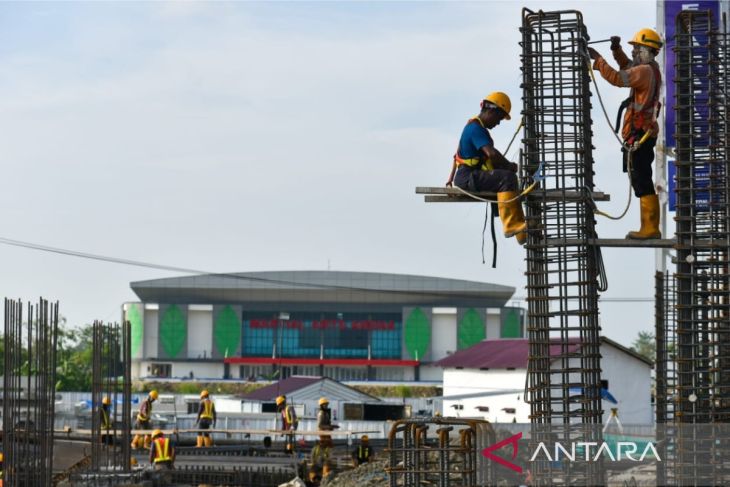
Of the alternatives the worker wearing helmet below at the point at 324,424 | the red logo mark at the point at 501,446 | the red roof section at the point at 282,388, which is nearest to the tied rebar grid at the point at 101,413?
the worker wearing helmet below at the point at 324,424

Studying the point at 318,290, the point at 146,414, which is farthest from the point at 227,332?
the point at 146,414

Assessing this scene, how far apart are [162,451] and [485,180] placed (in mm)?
17529

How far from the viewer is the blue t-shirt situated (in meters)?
14.2

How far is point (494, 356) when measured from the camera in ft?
197

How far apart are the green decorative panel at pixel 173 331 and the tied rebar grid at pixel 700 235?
10479cm

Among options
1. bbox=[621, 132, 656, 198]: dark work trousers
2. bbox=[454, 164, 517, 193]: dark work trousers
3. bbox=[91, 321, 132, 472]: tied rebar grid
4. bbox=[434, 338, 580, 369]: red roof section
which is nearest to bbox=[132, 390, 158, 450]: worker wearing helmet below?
bbox=[91, 321, 132, 472]: tied rebar grid

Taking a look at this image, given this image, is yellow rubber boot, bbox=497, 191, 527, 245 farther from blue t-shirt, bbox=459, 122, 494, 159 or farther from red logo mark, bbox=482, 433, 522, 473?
red logo mark, bbox=482, 433, 522, 473

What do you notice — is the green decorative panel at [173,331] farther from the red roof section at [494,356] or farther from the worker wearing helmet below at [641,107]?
the worker wearing helmet below at [641,107]

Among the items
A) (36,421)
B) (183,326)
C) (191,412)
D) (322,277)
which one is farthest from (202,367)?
(36,421)

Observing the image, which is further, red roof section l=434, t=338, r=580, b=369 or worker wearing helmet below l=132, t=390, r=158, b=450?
red roof section l=434, t=338, r=580, b=369

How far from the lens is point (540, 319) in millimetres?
13914

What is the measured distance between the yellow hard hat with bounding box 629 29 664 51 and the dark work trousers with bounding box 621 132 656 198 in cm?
101

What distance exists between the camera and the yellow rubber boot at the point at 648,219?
14.4m

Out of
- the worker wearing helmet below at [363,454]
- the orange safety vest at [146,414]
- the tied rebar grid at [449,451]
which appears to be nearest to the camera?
the tied rebar grid at [449,451]
